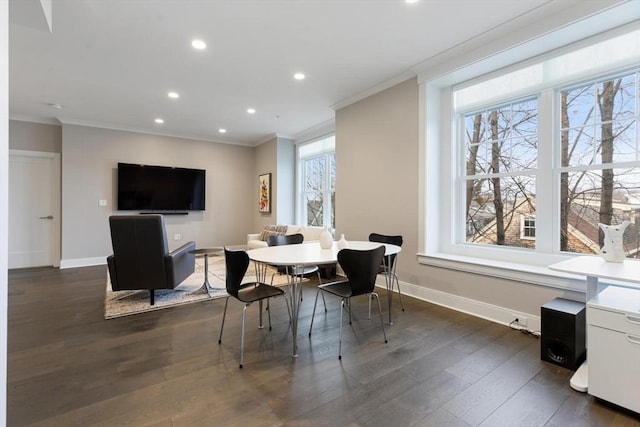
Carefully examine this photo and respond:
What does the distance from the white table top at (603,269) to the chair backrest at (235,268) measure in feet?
6.63

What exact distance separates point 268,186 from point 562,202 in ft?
17.4

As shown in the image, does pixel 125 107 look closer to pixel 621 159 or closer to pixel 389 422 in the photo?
pixel 389 422

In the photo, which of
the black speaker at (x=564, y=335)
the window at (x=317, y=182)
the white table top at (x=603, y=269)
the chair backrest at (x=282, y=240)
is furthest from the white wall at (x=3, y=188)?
the window at (x=317, y=182)

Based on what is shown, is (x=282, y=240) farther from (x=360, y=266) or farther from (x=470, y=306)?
(x=470, y=306)

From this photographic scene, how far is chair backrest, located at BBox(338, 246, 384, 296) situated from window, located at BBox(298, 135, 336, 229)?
339 cm

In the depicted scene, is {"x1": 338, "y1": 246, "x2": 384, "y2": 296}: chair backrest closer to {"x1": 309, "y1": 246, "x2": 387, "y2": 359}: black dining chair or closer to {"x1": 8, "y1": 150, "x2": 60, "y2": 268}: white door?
{"x1": 309, "y1": 246, "x2": 387, "y2": 359}: black dining chair

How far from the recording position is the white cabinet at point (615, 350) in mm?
1555

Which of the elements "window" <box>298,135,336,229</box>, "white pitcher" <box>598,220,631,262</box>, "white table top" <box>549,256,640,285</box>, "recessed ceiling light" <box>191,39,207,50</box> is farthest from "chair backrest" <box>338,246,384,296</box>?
"window" <box>298,135,336,229</box>

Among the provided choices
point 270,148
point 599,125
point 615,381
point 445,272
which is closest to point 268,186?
point 270,148

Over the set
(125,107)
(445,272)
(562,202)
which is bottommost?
(445,272)

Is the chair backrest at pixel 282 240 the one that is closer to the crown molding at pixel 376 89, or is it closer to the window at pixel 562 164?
the window at pixel 562 164

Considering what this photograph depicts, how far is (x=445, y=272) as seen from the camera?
10.8 ft

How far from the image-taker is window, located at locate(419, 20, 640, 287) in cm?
249

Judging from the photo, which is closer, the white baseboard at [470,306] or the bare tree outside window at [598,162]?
the bare tree outside window at [598,162]
